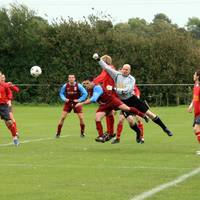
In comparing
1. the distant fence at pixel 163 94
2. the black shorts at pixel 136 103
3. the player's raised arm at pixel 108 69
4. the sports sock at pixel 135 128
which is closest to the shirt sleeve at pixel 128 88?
the black shorts at pixel 136 103

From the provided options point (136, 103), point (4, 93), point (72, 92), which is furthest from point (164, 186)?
point (72, 92)

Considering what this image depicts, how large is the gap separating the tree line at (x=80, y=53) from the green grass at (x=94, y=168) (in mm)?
26565

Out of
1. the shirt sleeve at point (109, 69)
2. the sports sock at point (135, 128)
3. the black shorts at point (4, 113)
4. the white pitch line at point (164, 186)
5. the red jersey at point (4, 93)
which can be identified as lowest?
the sports sock at point (135, 128)

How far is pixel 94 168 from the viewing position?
12656mm

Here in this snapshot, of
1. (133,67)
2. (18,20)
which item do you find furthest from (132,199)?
(18,20)

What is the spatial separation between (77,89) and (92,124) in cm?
678

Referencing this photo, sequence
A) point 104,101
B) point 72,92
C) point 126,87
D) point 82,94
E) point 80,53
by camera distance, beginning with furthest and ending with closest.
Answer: point 80,53 < point 72,92 < point 82,94 < point 104,101 < point 126,87

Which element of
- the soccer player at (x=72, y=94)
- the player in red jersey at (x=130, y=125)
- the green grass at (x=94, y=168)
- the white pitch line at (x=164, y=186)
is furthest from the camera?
the soccer player at (x=72, y=94)

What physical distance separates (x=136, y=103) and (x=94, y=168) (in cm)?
456

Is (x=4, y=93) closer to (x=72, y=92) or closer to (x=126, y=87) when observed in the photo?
(x=126, y=87)

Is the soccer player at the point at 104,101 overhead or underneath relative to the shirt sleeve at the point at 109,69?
underneath

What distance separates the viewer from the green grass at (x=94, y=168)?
32.0ft

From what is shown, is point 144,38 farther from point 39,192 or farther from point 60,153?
point 39,192

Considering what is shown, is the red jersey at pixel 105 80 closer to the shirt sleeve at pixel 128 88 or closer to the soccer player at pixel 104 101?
the soccer player at pixel 104 101
